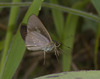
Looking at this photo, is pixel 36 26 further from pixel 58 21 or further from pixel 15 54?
pixel 58 21

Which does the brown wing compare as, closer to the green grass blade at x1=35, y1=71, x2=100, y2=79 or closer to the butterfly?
the butterfly

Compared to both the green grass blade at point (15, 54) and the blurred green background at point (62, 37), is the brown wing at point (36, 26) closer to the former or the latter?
the green grass blade at point (15, 54)

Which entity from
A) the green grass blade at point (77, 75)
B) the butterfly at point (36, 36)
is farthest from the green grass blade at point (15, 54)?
the green grass blade at point (77, 75)

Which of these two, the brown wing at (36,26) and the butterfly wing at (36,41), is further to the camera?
the butterfly wing at (36,41)

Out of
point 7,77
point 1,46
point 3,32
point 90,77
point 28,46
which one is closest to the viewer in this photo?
point 90,77

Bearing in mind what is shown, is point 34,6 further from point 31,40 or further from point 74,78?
point 74,78

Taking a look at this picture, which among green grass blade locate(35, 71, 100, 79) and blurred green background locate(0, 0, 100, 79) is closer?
green grass blade locate(35, 71, 100, 79)

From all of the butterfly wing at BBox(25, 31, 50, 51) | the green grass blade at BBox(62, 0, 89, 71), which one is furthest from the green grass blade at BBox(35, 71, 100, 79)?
the green grass blade at BBox(62, 0, 89, 71)

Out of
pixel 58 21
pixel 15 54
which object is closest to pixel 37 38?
pixel 15 54

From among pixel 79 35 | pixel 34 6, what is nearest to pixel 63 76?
pixel 34 6
